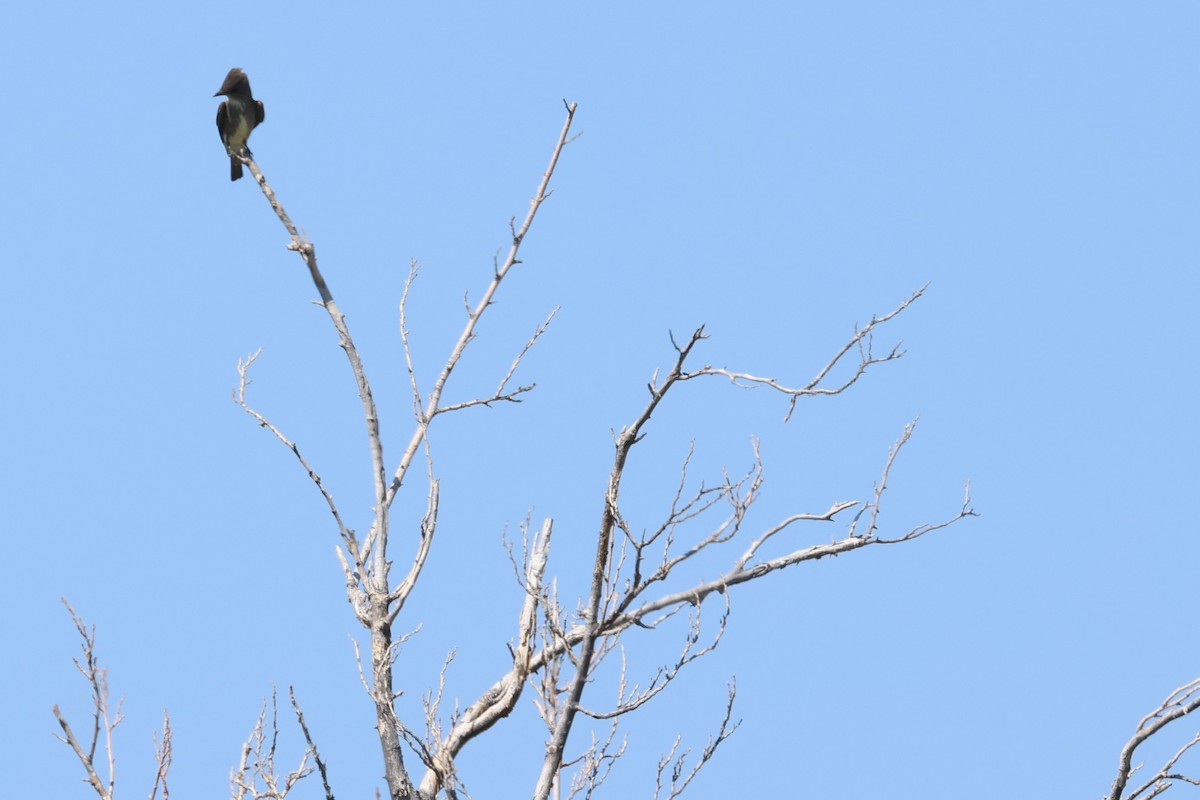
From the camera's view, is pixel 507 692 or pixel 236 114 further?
pixel 236 114

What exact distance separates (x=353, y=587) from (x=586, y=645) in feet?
5.84

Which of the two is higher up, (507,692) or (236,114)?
(236,114)

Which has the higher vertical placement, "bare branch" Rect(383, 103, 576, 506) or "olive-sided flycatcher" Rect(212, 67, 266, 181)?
"olive-sided flycatcher" Rect(212, 67, 266, 181)

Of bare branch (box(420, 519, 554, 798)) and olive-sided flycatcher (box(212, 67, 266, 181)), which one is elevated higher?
olive-sided flycatcher (box(212, 67, 266, 181))

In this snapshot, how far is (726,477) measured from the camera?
19.1ft

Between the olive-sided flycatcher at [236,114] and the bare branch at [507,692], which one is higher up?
the olive-sided flycatcher at [236,114]

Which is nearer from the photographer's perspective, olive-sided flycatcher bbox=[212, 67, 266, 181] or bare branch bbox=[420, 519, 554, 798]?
bare branch bbox=[420, 519, 554, 798]

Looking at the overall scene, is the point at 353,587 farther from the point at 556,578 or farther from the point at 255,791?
the point at 556,578

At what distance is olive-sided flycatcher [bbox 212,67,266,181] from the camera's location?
29.4 ft

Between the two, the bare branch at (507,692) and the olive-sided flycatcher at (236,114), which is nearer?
the bare branch at (507,692)

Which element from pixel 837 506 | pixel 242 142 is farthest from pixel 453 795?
pixel 242 142

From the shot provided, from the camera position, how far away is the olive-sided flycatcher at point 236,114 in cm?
895

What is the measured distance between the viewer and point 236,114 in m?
9.08

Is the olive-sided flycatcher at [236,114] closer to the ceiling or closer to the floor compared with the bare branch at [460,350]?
closer to the ceiling
